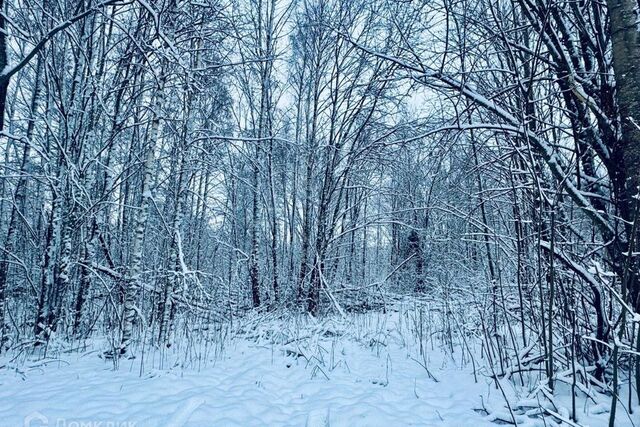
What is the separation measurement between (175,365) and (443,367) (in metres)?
3.58

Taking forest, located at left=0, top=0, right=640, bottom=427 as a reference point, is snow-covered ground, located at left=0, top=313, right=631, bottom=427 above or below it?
below

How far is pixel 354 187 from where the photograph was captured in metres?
6.74

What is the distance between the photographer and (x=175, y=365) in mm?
4398

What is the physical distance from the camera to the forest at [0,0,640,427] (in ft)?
8.68

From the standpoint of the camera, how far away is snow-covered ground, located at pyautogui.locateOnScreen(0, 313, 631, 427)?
2762 millimetres

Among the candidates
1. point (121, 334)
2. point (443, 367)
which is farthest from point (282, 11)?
point (443, 367)

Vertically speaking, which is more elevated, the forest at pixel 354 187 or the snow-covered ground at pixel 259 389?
the forest at pixel 354 187

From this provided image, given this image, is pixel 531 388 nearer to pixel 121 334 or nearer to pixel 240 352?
pixel 240 352

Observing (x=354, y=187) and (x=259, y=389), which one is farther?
(x=354, y=187)

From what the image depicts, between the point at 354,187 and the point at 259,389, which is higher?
the point at 354,187

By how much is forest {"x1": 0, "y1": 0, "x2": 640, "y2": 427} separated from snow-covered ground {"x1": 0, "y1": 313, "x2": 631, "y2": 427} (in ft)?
0.15

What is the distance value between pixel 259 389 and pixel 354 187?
4.25 meters

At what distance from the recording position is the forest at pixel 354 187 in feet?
8.68

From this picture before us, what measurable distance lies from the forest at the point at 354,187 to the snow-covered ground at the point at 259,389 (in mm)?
44
